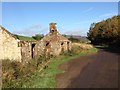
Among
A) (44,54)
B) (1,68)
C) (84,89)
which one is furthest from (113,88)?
(44,54)

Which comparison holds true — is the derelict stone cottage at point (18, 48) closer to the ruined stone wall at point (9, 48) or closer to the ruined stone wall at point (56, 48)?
the ruined stone wall at point (9, 48)

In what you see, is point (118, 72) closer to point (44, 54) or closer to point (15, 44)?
point (15, 44)

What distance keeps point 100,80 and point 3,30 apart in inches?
488

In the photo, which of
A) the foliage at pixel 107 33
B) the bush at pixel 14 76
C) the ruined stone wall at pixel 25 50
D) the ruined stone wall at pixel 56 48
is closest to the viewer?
the bush at pixel 14 76

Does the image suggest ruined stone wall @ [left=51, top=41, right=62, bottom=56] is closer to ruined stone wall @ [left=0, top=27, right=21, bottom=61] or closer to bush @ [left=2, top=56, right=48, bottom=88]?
ruined stone wall @ [left=0, top=27, right=21, bottom=61]

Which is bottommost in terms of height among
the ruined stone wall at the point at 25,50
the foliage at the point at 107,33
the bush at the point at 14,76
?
the bush at the point at 14,76

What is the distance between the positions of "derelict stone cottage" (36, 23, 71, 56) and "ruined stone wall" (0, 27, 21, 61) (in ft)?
18.7

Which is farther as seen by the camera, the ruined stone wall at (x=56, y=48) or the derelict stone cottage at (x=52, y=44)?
the ruined stone wall at (x=56, y=48)

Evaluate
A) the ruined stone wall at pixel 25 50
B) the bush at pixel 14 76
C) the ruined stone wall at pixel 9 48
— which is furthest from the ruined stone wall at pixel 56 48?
the bush at pixel 14 76

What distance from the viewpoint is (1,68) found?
20.0 meters

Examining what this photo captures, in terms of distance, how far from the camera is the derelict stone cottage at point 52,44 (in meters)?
32.0

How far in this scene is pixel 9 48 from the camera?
25.5 metres

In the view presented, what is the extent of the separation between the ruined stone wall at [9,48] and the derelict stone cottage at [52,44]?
225 inches

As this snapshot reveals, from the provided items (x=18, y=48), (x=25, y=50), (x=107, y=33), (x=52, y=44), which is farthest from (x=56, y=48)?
(x=107, y=33)
